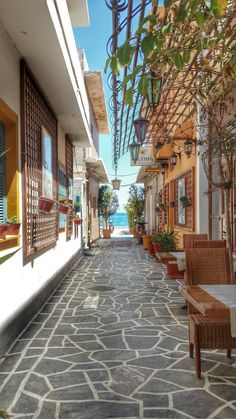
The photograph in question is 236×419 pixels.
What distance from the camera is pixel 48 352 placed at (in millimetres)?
3822

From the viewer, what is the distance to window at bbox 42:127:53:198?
20.2 ft

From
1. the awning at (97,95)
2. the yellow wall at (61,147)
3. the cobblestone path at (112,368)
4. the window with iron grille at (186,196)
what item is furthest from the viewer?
the awning at (97,95)

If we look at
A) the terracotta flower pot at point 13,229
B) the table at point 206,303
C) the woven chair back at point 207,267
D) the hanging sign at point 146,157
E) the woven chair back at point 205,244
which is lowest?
the table at point 206,303

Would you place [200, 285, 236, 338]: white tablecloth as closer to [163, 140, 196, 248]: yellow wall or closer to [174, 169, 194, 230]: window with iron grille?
[163, 140, 196, 248]: yellow wall

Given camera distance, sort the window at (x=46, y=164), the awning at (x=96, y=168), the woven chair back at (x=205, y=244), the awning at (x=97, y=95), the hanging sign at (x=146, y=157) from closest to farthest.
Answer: the woven chair back at (x=205, y=244) → the window at (x=46, y=164) → the hanging sign at (x=146, y=157) → the awning at (x=97, y=95) → the awning at (x=96, y=168)

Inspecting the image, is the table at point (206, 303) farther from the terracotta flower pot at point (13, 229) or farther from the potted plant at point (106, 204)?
the potted plant at point (106, 204)

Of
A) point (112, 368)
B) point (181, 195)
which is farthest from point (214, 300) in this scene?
point (181, 195)

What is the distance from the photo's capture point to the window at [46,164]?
6148 mm

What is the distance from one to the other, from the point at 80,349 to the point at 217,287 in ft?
5.41

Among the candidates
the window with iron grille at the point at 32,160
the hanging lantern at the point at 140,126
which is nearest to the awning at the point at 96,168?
the window with iron grille at the point at 32,160

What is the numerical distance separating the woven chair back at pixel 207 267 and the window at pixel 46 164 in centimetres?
320

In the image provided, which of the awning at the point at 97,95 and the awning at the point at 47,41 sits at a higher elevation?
the awning at the point at 97,95

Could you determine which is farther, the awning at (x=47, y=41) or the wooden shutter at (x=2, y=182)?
Answer: the wooden shutter at (x=2, y=182)

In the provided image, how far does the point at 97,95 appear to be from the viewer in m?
14.4
